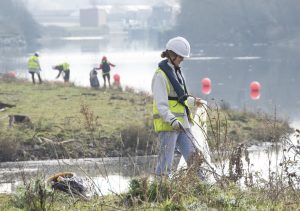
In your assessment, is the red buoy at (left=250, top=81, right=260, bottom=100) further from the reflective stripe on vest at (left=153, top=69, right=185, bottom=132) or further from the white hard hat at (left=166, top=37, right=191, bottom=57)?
the white hard hat at (left=166, top=37, right=191, bottom=57)

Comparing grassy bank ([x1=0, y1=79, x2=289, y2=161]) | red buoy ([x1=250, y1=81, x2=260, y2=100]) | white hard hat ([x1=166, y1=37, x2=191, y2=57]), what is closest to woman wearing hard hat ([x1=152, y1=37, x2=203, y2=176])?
white hard hat ([x1=166, y1=37, x2=191, y2=57])

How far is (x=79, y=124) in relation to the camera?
17.6 m

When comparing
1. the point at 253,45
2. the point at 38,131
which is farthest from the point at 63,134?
the point at 253,45

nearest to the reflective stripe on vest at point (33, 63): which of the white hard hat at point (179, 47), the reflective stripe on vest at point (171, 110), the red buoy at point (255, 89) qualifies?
the red buoy at point (255, 89)

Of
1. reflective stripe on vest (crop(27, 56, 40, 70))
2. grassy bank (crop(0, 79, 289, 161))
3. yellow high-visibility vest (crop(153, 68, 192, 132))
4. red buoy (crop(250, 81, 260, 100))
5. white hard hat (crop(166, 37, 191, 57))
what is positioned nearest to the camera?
white hard hat (crop(166, 37, 191, 57))

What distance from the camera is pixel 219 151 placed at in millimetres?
6113

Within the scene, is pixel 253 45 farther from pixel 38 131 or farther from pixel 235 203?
pixel 235 203

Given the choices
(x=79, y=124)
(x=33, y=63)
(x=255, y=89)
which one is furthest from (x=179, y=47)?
(x=255, y=89)

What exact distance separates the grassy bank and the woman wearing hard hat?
4.55 metres

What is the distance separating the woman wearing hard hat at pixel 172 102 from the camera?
725 cm

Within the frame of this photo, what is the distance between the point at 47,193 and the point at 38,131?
39.0 ft

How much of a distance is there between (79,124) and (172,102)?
33.7 feet

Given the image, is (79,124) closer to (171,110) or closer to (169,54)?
→ (171,110)

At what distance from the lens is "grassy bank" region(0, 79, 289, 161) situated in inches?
631
